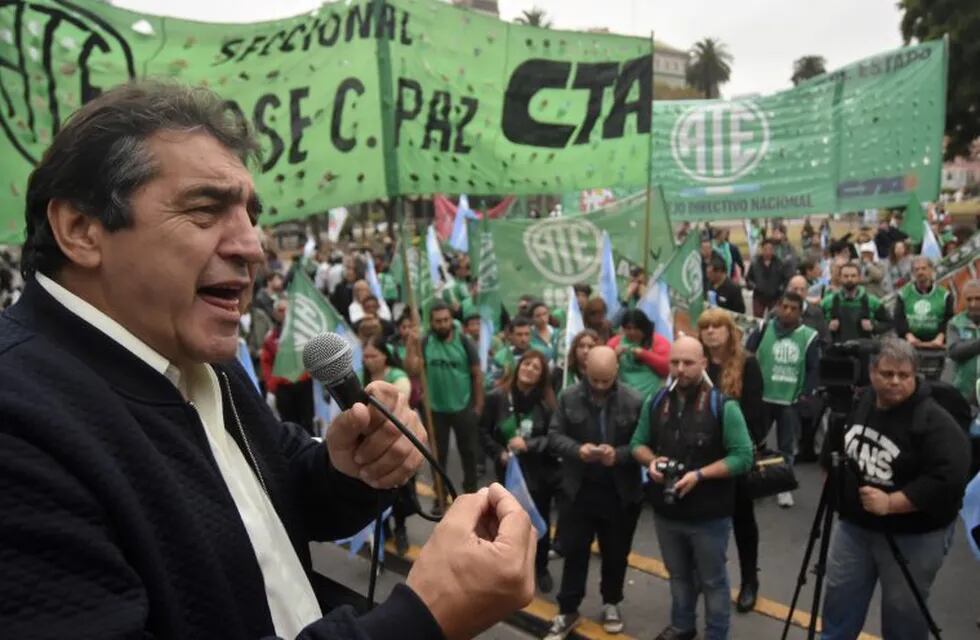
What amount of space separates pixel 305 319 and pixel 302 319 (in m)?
0.03

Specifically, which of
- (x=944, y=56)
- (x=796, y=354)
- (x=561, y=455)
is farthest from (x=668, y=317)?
(x=944, y=56)

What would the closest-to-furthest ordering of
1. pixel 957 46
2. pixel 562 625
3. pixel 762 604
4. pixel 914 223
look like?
1. pixel 562 625
2. pixel 762 604
3. pixel 914 223
4. pixel 957 46

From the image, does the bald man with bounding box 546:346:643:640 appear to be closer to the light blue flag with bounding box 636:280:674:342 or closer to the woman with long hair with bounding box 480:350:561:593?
the woman with long hair with bounding box 480:350:561:593

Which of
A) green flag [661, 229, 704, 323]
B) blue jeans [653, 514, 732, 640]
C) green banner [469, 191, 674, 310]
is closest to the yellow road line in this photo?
blue jeans [653, 514, 732, 640]

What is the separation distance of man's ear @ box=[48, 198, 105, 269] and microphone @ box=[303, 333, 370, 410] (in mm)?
467

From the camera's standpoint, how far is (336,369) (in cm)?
143

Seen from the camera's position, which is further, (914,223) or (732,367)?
(914,223)

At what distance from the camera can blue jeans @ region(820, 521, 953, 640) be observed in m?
3.42

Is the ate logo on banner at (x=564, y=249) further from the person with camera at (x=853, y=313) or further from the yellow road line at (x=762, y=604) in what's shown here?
the yellow road line at (x=762, y=604)

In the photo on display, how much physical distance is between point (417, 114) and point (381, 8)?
0.70 metres

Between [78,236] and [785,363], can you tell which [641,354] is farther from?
[78,236]

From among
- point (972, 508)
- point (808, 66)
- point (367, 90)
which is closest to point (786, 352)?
point (972, 508)

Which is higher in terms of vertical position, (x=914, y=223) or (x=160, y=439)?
(x=914, y=223)

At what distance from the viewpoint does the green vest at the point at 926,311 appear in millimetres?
6863
